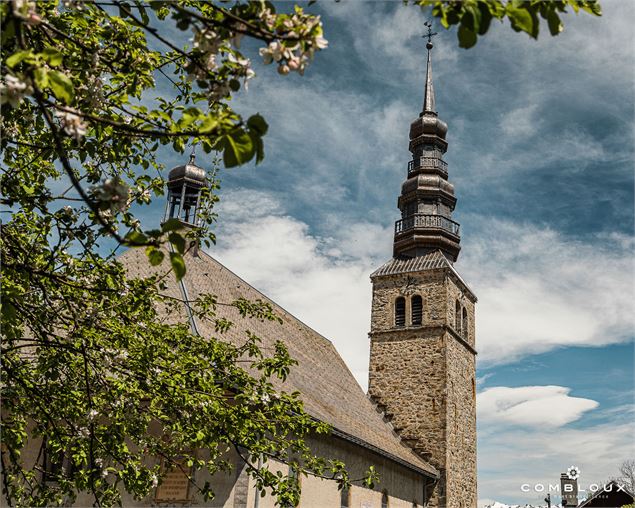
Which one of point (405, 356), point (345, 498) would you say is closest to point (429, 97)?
point (405, 356)

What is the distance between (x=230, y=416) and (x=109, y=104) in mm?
3060

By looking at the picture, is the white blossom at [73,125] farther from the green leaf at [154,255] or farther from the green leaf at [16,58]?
the green leaf at [154,255]

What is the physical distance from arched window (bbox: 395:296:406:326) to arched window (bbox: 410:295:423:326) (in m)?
0.42

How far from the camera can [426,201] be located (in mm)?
30359

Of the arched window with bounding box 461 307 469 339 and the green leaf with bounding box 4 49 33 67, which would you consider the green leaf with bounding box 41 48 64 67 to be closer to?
the green leaf with bounding box 4 49 33 67

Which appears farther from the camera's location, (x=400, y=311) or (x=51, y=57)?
(x=400, y=311)

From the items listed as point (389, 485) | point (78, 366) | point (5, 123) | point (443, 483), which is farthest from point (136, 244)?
point (443, 483)

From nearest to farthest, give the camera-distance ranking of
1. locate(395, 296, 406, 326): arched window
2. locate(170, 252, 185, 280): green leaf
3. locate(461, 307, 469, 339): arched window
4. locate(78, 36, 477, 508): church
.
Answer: locate(170, 252, 185, 280): green leaf < locate(78, 36, 477, 508): church < locate(395, 296, 406, 326): arched window < locate(461, 307, 469, 339): arched window

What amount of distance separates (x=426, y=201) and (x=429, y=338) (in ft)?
23.1

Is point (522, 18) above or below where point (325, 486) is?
above

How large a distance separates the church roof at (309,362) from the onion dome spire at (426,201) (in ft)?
21.3

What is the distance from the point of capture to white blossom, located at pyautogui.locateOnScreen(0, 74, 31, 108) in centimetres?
232

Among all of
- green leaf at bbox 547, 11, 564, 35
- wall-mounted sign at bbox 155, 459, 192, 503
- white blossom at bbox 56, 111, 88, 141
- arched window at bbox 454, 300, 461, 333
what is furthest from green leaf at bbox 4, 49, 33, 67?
arched window at bbox 454, 300, 461, 333

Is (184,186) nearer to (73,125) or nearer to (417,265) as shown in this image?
(417,265)
